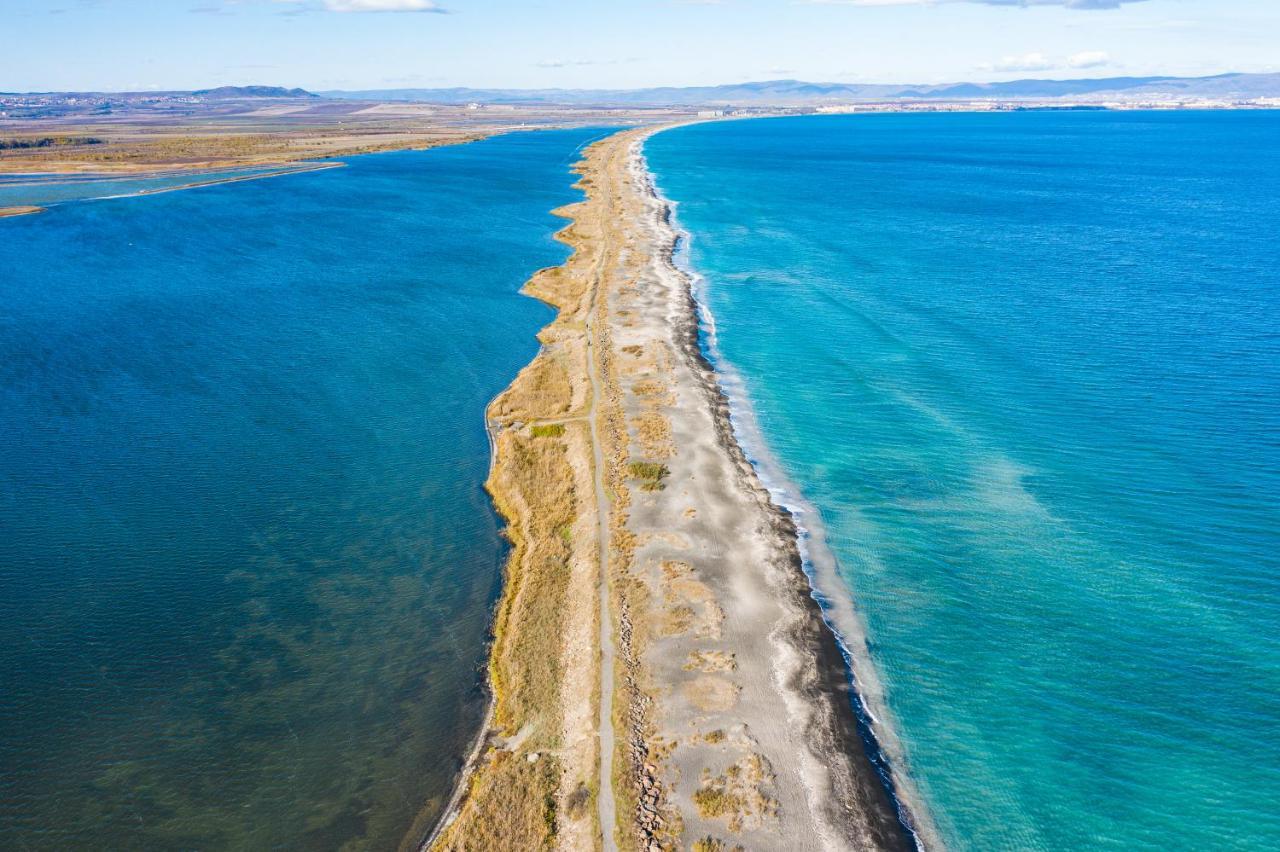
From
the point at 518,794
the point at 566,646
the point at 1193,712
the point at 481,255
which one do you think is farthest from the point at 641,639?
the point at 481,255

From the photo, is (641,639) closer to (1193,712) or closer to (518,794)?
(518,794)

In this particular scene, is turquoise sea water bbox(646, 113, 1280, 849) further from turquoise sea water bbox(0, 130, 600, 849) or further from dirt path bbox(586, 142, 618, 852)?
turquoise sea water bbox(0, 130, 600, 849)

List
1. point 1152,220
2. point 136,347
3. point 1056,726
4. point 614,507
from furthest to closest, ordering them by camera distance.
→ point 1152,220, point 136,347, point 614,507, point 1056,726

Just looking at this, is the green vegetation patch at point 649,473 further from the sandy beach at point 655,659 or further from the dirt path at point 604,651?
the dirt path at point 604,651

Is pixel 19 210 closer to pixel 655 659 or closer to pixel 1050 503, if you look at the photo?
pixel 655 659

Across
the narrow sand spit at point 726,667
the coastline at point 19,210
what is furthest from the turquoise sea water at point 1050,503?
the coastline at point 19,210
